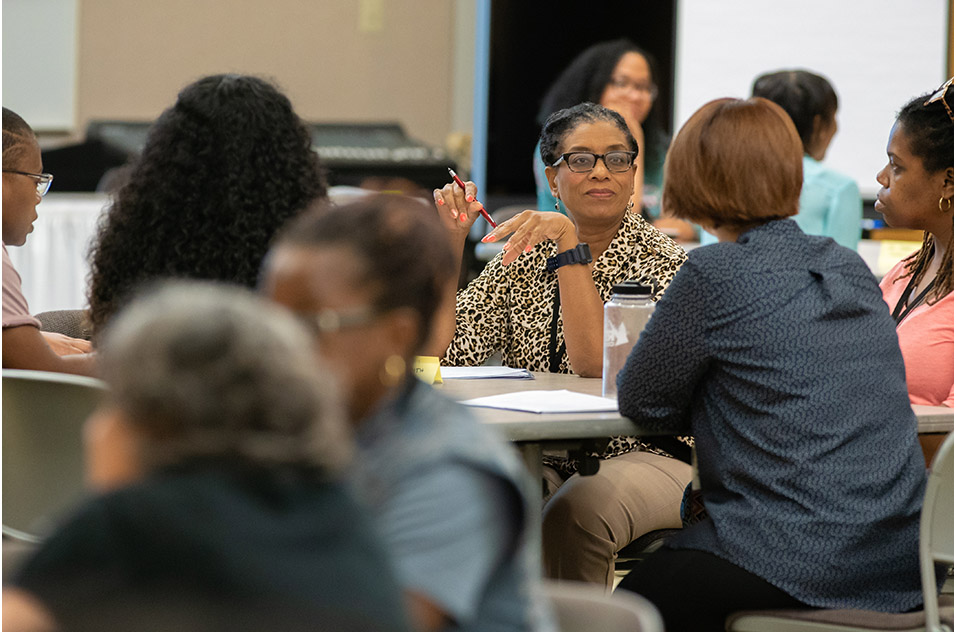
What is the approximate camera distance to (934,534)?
1.61m

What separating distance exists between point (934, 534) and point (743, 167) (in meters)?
0.63

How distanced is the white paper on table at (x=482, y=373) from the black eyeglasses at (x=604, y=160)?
1.58 ft

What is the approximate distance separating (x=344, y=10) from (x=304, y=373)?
6.72 metres

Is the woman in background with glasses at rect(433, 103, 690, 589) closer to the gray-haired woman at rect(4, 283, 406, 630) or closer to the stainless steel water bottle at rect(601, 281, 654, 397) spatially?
the stainless steel water bottle at rect(601, 281, 654, 397)

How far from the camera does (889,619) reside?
1.62m

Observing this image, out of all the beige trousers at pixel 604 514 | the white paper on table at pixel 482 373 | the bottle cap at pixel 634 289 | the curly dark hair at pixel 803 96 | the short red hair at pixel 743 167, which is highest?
the curly dark hair at pixel 803 96

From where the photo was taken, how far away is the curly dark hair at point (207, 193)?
1.69 meters

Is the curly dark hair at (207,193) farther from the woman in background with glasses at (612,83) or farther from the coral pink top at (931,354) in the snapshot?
the woman in background with glasses at (612,83)

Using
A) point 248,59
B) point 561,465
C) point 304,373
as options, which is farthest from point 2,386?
point 248,59

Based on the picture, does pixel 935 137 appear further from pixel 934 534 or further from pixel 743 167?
pixel 934 534

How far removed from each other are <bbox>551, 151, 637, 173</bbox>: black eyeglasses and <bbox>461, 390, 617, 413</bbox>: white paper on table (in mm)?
674

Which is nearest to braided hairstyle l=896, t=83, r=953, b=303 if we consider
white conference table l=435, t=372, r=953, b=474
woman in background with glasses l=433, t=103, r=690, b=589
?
white conference table l=435, t=372, r=953, b=474

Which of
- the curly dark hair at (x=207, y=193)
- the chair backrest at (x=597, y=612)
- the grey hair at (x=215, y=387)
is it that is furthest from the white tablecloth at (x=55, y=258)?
the grey hair at (x=215, y=387)

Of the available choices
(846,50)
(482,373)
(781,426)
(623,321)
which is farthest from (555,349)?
(846,50)
